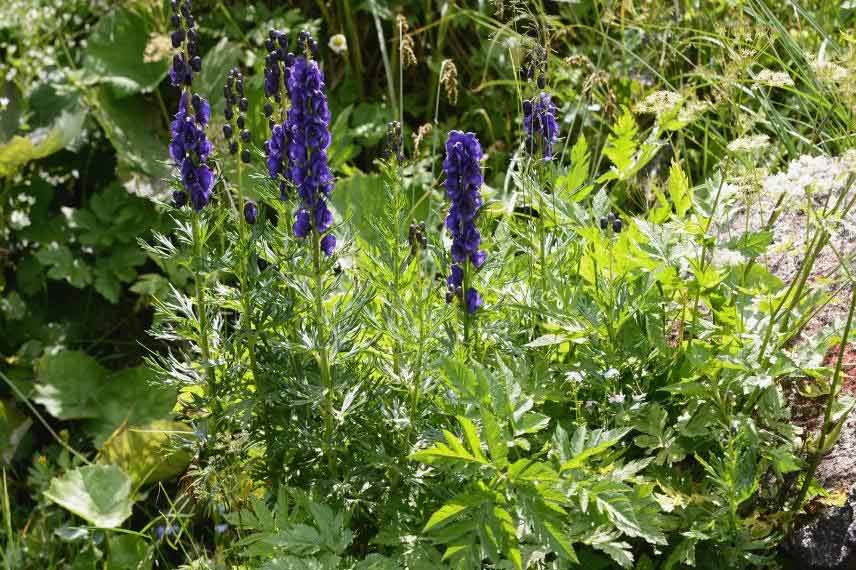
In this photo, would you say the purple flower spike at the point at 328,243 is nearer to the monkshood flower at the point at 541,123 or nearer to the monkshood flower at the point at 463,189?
the monkshood flower at the point at 463,189

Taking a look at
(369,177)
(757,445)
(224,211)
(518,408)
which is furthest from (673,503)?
(369,177)

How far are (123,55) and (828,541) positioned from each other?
10.2 feet

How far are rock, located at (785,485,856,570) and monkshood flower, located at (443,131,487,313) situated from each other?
40.3 inches

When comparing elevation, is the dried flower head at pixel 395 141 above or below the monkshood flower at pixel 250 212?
above

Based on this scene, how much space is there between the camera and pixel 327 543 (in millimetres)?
2070

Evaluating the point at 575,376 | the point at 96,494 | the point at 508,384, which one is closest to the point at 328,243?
the point at 508,384

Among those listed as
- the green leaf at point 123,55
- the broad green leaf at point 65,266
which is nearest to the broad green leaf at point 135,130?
the green leaf at point 123,55

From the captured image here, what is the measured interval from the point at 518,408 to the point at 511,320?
508 millimetres

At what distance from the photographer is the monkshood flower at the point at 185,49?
2209 millimetres

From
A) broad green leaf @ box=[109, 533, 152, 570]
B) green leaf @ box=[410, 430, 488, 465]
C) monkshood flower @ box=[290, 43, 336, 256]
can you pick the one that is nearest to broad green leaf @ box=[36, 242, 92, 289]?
broad green leaf @ box=[109, 533, 152, 570]

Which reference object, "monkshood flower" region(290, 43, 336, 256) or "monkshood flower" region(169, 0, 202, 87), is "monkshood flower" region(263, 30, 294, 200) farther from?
"monkshood flower" region(169, 0, 202, 87)

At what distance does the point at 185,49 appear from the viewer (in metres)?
2.26

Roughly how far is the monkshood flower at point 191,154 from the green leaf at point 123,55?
5.86 ft

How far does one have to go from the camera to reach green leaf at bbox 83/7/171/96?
394cm
